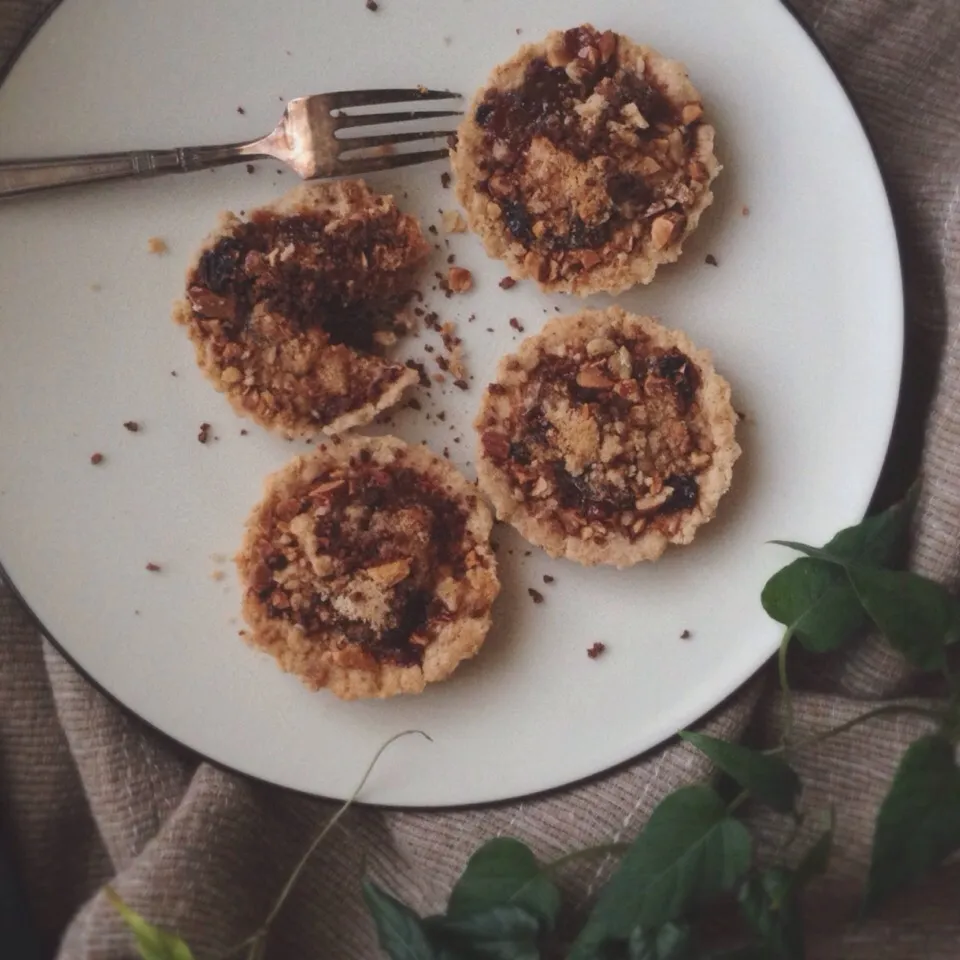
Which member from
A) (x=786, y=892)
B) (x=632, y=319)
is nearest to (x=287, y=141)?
(x=632, y=319)

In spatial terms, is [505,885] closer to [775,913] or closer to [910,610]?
[775,913]

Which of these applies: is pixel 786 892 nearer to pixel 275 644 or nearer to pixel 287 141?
pixel 275 644

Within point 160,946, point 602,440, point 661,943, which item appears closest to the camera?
point 160,946

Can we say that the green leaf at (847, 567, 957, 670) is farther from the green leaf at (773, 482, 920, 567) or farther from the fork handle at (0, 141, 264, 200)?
the fork handle at (0, 141, 264, 200)

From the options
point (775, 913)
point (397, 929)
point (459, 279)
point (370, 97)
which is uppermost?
point (370, 97)

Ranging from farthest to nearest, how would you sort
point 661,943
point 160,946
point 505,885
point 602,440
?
point 602,440
point 505,885
point 661,943
point 160,946

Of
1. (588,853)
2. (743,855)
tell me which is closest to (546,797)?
(588,853)

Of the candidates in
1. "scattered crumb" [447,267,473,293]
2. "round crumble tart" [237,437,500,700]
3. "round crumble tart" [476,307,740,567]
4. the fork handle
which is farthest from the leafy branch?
the fork handle
